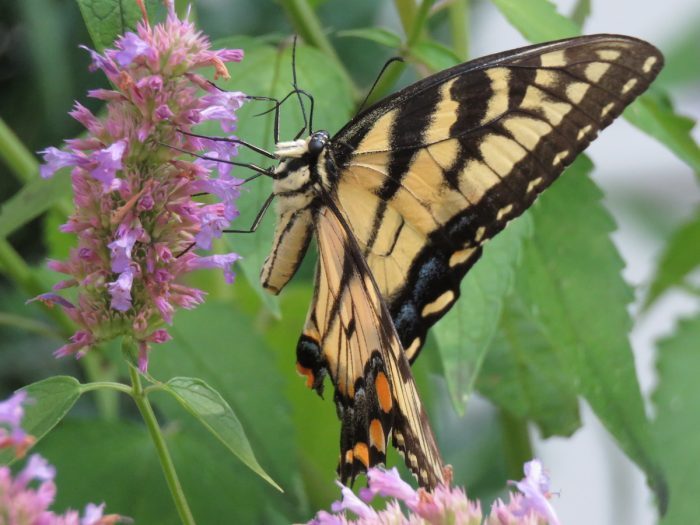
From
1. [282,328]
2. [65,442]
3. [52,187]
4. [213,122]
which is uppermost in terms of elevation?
[213,122]

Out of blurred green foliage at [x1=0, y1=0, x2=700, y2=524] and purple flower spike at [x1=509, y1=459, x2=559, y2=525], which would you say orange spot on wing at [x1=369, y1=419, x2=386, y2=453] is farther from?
purple flower spike at [x1=509, y1=459, x2=559, y2=525]

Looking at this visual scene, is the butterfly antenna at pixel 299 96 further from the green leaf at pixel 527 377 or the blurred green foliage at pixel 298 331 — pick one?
the green leaf at pixel 527 377

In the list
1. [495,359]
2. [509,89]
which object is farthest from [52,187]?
[495,359]

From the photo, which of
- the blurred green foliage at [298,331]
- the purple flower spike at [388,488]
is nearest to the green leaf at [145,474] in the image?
the blurred green foliage at [298,331]

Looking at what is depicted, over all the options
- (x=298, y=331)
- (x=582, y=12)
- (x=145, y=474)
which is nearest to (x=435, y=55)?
(x=582, y=12)

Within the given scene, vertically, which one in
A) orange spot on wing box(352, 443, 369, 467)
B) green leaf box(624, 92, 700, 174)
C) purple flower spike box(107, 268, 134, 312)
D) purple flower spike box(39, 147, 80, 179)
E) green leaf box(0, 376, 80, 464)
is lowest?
orange spot on wing box(352, 443, 369, 467)

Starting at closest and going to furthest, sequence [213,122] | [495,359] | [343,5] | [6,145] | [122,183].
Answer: [122,183] < [213,122] < [6,145] < [495,359] < [343,5]

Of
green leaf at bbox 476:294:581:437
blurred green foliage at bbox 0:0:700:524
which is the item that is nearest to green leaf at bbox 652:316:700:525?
blurred green foliage at bbox 0:0:700:524

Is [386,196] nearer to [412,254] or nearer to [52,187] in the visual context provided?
[412,254]
